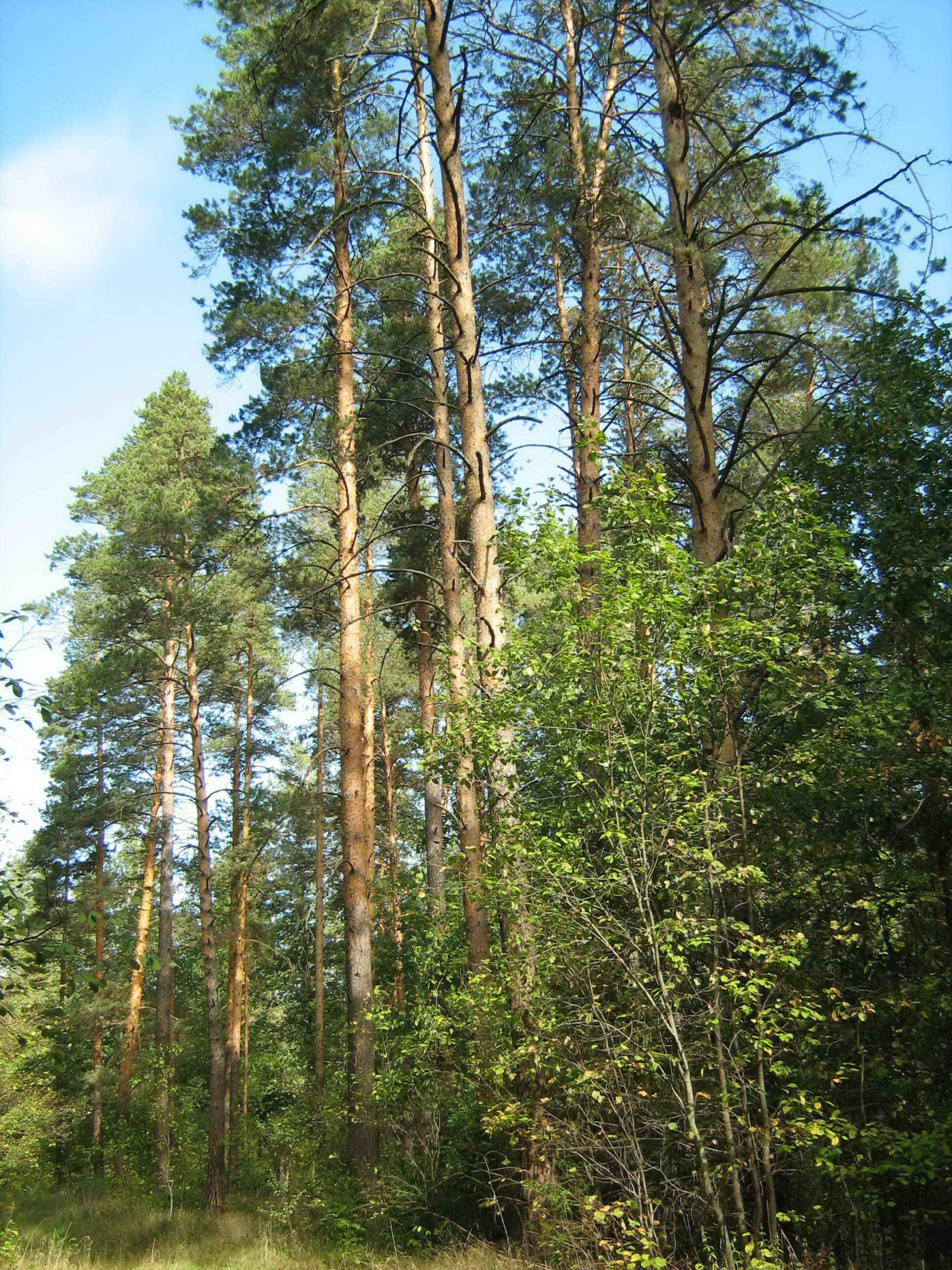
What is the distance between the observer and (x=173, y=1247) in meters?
12.6

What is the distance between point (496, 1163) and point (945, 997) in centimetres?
547

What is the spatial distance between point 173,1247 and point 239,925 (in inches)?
518

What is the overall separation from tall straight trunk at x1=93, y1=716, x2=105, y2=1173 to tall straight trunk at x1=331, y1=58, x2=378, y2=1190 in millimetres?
10523

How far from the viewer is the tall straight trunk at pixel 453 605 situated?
6.90 m

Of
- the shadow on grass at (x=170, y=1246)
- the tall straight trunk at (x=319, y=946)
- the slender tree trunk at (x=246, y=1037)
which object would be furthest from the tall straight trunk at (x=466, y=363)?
the slender tree trunk at (x=246, y=1037)

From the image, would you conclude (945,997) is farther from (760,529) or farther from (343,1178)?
(343,1178)

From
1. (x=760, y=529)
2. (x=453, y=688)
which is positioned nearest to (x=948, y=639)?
(x=760, y=529)

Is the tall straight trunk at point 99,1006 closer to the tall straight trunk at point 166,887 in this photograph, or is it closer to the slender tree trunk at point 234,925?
the tall straight trunk at point 166,887

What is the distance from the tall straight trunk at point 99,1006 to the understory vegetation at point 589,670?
2.38 metres

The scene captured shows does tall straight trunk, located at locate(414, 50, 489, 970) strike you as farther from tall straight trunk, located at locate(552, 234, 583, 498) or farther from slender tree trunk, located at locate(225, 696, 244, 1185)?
slender tree trunk, located at locate(225, 696, 244, 1185)

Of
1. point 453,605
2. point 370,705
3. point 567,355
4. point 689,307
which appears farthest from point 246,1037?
point 689,307

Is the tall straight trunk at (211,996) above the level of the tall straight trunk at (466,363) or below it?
below

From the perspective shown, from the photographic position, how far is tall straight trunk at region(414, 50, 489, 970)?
22.6ft

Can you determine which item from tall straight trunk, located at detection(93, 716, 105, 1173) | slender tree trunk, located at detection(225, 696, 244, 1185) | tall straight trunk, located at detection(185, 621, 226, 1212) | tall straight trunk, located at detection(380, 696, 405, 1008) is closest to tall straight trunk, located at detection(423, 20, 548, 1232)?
tall straight trunk, located at detection(185, 621, 226, 1212)
